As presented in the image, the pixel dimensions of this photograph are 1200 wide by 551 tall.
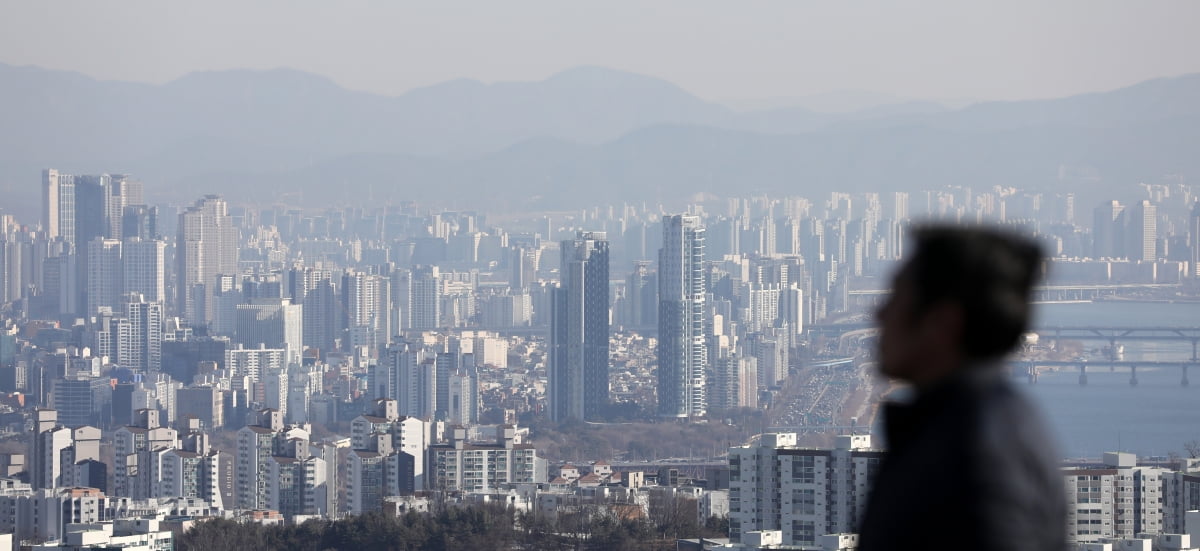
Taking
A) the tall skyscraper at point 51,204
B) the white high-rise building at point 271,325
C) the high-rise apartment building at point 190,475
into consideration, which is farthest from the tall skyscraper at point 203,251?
the high-rise apartment building at point 190,475

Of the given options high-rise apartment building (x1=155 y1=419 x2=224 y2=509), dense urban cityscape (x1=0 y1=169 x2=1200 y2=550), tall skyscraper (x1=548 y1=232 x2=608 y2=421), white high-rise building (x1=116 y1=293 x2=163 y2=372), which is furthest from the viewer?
white high-rise building (x1=116 y1=293 x2=163 y2=372)

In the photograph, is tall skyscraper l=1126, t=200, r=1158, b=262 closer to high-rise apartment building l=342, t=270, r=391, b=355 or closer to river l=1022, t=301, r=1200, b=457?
river l=1022, t=301, r=1200, b=457

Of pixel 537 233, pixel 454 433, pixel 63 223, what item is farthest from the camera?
pixel 537 233

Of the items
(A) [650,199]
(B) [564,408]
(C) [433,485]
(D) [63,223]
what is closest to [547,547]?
(C) [433,485]

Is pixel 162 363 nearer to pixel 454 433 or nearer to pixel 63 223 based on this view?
pixel 63 223

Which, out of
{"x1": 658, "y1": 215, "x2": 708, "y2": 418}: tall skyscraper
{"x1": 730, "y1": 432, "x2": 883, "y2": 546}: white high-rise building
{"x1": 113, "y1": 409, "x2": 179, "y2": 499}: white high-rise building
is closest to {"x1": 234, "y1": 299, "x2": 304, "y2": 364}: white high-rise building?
{"x1": 658, "y1": 215, "x2": 708, "y2": 418}: tall skyscraper

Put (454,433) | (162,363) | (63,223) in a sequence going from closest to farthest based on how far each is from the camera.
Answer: (454,433) → (162,363) → (63,223)
